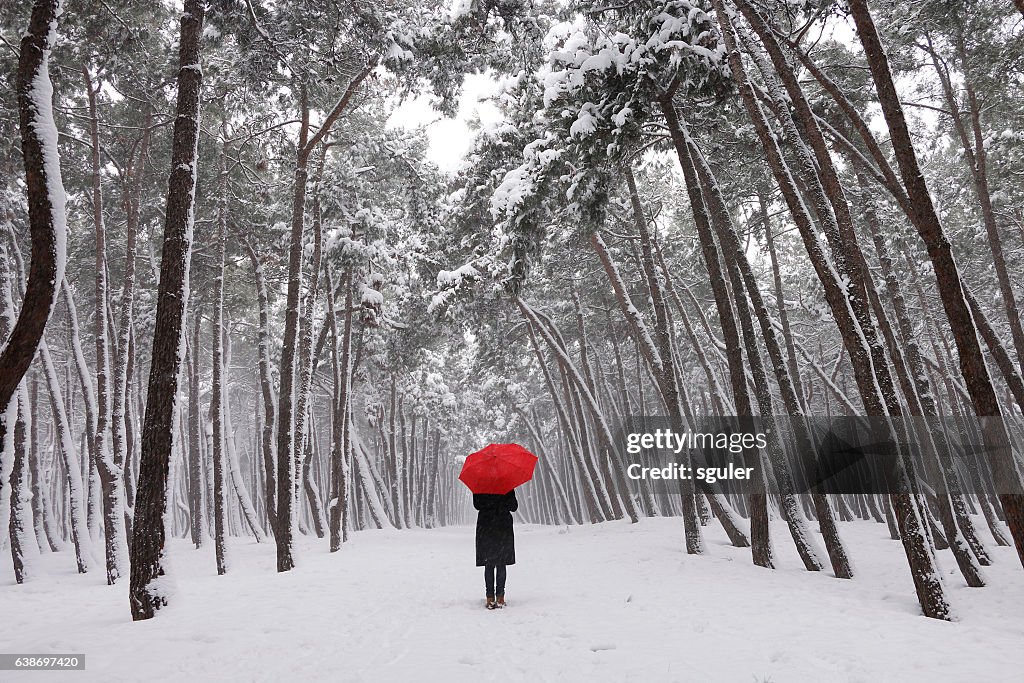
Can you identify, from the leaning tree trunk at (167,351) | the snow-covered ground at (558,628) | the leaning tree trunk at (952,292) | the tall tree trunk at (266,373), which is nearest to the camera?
the snow-covered ground at (558,628)

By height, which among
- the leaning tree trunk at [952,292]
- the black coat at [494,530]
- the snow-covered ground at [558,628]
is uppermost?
the leaning tree trunk at [952,292]

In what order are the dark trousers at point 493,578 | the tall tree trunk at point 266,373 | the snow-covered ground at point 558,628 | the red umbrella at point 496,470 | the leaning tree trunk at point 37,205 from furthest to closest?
1. the tall tree trunk at point 266,373
2. the red umbrella at point 496,470
3. the dark trousers at point 493,578
4. the leaning tree trunk at point 37,205
5. the snow-covered ground at point 558,628

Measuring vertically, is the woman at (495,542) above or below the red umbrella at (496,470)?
below

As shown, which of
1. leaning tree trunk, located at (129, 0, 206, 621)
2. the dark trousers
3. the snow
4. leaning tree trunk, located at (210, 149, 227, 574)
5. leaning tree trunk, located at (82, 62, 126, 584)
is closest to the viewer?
the snow

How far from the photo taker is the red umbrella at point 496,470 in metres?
6.89

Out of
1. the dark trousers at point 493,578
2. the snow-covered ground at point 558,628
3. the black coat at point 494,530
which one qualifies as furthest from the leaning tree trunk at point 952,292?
the dark trousers at point 493,578

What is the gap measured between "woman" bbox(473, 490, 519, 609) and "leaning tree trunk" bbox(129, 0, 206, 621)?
11.5ft

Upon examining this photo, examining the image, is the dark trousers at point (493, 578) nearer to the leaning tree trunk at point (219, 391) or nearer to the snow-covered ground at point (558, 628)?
the snow-covered ground at point (558, 628)

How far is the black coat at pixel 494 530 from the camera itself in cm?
680

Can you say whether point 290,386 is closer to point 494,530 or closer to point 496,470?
point 496,470

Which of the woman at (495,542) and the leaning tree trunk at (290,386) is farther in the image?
the leaning tree trunk at (290,386)

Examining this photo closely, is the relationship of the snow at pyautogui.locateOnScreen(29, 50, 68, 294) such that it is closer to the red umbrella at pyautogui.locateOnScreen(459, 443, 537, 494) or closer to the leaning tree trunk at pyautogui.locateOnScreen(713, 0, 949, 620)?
the red umbrella at pyautogui.locateOnScreen(459, 443, 537, 494)

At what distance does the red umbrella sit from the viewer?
22.6ft

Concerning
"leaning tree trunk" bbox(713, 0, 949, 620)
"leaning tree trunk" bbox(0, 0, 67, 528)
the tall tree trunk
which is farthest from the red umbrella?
the tall tree trunk
